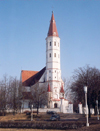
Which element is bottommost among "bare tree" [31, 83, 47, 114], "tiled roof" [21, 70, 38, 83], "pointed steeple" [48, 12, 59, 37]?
"bare tree" [31, 83, 47, 114]

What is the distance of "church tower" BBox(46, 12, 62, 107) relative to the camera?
65312mm

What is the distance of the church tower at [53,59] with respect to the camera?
6531cm

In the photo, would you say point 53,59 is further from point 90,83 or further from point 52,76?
point 90,83

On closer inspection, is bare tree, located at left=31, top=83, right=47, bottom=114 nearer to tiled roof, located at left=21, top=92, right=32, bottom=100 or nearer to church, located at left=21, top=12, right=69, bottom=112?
tiled roof, located at left=21, top=92, right=32, bottom=100

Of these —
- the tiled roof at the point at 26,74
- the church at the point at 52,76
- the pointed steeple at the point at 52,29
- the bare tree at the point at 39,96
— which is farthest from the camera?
the tiled roof at the point at 26,74

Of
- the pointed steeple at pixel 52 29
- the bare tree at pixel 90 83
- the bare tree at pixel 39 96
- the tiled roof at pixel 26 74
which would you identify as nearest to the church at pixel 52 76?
the pointed steeple at pixel 52 29

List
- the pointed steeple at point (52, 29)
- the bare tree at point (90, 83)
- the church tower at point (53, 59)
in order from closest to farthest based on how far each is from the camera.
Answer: the bare tree at point (90, 83) < the church tower at point (53, 59) < the pointed steeple at point (52, 29)

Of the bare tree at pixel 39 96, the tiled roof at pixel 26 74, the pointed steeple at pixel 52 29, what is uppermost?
the pointed steeple at pixel 52 29

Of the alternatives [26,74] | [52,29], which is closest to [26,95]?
[26,74]

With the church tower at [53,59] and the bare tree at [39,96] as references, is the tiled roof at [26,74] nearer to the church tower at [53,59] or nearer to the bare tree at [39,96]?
the church tower at [53,59]

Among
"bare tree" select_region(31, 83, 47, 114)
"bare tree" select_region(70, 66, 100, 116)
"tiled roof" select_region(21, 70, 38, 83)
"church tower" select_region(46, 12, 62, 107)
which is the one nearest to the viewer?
"bare tree" select_region(70, 66, 100, 116)

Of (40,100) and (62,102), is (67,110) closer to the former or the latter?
(62,102)

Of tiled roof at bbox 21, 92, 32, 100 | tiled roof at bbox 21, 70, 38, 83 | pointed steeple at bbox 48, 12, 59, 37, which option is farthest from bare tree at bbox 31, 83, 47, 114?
pointed steeple at bbox 48, 12, 59, 37

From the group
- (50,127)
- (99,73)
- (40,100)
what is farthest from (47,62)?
(50,127)
